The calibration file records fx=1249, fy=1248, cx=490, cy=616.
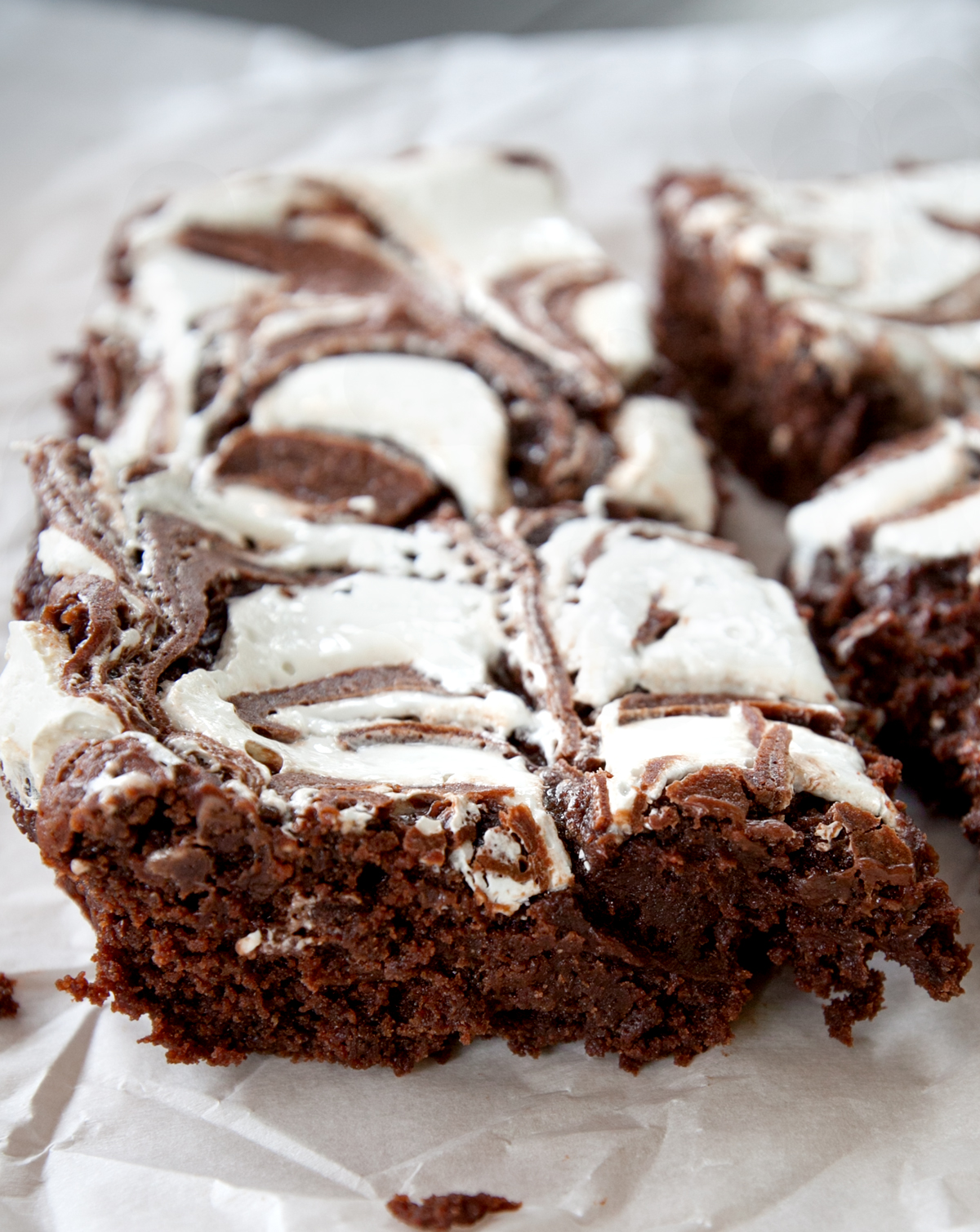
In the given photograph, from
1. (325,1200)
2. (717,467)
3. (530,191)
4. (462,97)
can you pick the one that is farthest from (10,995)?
(462,97)

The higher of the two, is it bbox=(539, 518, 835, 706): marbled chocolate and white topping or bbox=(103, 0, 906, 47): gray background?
bbox=(103, 0, 906, 47): gray background

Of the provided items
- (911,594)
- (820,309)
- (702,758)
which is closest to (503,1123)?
(702,758)

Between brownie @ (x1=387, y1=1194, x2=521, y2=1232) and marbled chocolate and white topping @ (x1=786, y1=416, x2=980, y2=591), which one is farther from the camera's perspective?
marbled chocolate and white topping @ (x1=786, y1=416, x2=980, y2=591)

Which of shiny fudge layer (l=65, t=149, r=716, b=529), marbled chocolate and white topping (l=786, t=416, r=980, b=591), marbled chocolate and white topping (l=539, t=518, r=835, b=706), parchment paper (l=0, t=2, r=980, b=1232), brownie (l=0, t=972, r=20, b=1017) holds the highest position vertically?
shiny fudge layer (l=65, t=149, r=716, b=529)

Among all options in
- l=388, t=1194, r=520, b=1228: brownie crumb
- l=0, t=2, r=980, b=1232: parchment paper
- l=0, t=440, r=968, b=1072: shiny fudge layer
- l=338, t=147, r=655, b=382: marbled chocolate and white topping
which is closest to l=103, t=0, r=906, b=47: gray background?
l=338, t=147, r=655, b=382: marbled chocolate and white topping

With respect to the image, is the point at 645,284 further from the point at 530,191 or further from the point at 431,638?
the point at 431,638

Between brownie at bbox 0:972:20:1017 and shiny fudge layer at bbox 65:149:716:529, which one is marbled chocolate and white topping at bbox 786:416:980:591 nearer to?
shiny fudge layer at bbox 65:149:716:529

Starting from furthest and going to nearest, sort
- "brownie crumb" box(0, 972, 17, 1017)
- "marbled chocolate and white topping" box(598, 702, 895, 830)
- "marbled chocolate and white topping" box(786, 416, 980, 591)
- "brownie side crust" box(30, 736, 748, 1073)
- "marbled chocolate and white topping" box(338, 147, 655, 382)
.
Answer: "marbled chocolate and white topping" box(338, 147, 655, 382), "marbled chocolate and white topping" box(786, 416, 980, 591), "brownie crumb" box(0, 972, 17, 1017), "marbled chocolate and white topping" box(598, 702, 895, 830), "brownie side crust" box(30, 736, 748, 1073)

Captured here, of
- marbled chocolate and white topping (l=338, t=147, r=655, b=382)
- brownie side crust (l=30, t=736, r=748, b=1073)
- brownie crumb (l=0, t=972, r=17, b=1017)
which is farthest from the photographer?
marbled chocolate and white topping (l=338, t=147, r=655, b=382)

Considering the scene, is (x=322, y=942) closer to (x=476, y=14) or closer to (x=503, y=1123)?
(x=503, y=1123)
